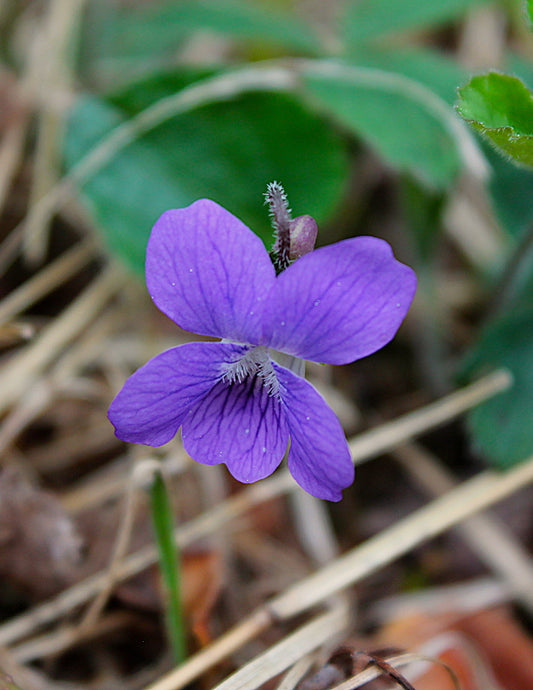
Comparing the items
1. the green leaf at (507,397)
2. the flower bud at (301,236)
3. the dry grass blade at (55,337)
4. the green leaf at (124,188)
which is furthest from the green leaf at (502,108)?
the dry grass blade at (55,337)

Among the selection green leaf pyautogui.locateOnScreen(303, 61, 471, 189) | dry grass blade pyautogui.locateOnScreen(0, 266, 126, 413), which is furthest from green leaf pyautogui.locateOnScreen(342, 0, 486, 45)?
dry grass blade pyautogui.locateOnScreen(0, 266, 126, 413)

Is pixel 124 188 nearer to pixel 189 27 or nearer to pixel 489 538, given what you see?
pixel 189 27

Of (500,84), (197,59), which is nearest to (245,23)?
(197,59)

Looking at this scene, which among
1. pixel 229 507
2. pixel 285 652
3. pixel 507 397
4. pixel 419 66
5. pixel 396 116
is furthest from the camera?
pixel 419 66

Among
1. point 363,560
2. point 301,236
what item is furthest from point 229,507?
point 301,236

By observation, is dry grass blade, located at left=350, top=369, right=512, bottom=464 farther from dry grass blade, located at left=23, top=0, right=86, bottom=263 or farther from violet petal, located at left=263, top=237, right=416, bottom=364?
dry grass blade, located at left=23, top=0, right=86, bottom=263

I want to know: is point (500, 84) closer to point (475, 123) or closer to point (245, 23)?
point (475, 123)

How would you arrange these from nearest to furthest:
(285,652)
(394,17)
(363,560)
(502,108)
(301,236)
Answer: (301,236)
(502,108)
(285,652)
(363,560)
(394,17)
